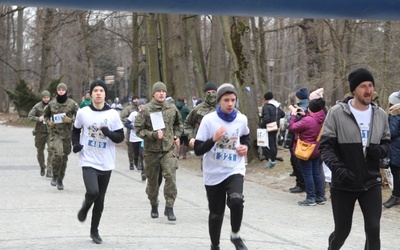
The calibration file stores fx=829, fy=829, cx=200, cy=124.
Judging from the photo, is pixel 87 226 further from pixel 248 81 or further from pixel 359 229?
pixel 248 81

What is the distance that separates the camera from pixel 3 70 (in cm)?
7250

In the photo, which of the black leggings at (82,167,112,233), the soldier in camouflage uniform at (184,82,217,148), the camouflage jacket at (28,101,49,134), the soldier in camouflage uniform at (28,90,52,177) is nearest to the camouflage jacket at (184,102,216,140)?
the soldier in camouflage uniform at (184,82,217,148)

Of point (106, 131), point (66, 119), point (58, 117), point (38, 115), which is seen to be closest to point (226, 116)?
point (106, 131)

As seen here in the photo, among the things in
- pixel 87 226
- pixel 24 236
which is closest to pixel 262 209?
pixel 87 226

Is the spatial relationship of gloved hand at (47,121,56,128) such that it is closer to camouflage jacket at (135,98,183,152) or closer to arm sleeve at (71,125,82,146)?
camouflage jacket at (135,98,183,152)

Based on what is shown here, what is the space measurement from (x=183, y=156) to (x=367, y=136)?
17.9 metres

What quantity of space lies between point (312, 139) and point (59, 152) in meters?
5.14

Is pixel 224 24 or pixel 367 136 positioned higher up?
pixel 224 24

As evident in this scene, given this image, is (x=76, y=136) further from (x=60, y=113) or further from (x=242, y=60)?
(x=242, y=60)

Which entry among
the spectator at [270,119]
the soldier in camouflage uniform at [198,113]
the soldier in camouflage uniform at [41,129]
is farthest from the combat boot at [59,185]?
the spectator at [270,119]

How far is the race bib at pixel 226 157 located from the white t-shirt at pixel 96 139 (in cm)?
196

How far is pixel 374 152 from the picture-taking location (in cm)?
716

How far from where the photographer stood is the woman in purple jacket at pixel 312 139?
13930mm

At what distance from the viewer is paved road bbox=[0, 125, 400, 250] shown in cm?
978
